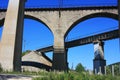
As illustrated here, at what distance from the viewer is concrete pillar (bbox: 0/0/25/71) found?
27531 millimetres

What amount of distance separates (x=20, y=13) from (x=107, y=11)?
28.8 metres

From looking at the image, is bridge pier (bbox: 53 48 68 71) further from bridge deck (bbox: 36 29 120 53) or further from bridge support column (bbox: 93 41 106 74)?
bridge deck (bbox: 36 29 120 53)

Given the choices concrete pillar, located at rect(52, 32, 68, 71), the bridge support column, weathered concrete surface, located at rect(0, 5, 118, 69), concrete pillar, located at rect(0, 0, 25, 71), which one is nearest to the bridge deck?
the bridge support column

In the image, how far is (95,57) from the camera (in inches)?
2643

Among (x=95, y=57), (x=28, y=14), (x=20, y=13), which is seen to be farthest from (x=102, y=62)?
(x=20, y=13)

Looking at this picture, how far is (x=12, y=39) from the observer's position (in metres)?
27.8

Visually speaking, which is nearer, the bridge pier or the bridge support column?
the bridge pier

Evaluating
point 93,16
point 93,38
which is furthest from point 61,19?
point 93,38

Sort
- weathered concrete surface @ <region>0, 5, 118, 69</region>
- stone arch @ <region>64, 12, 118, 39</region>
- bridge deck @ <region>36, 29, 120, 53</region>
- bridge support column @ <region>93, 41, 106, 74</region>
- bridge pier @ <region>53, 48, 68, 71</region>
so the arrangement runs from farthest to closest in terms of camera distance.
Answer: bridge support column @ <region>93, 41, 106, 74</region> < bridge deck @ <region>36, 29, 120, 53</region> < stone arch @ <region>64, 12, 118, 39</region> < weathered concrete surface @ <region>0, 5, 118, 69</region> < bridge pier @ <region>53, 48, 68, 71</region>

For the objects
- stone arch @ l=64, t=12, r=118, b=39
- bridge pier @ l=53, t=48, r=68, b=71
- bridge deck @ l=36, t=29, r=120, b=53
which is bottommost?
bridge pier @ l=53, t=48, r=68, b=71

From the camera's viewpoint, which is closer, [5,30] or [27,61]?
[5,30]

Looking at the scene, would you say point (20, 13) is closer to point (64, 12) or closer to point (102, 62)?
point (64, 12)

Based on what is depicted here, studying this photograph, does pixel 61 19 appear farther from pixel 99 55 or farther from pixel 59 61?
pixel 99 55

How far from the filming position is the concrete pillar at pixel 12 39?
27531 millimetres
